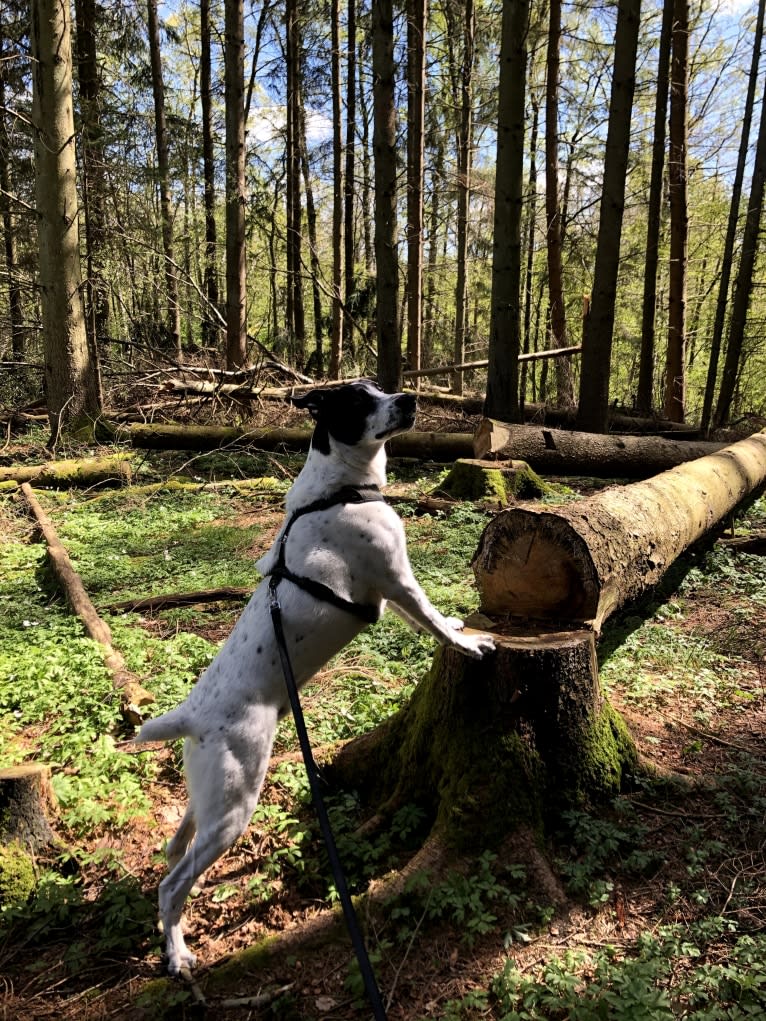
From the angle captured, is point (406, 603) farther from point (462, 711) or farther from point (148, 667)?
point (148, 667)

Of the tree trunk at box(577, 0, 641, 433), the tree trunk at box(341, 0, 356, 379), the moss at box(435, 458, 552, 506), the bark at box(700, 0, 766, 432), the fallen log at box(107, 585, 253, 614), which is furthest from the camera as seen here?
the tree trunk at box(341, 0, 356, 379)

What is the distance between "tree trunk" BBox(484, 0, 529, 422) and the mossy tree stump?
28.1 ft

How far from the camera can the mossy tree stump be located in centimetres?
290

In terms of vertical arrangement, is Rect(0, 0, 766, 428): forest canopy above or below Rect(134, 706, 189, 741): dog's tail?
above

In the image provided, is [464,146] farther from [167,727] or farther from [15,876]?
[15,876]

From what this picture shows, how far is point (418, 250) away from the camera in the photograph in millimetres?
15852

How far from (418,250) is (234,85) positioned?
541 cm

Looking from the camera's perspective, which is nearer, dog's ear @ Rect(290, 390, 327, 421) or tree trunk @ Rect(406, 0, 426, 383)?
dog's ear @ Rect(290, 390, 327, 421)

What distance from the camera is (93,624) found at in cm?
523

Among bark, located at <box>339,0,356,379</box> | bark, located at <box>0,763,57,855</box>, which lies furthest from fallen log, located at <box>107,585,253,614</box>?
bark, located at <box>339,0,356,379</box>

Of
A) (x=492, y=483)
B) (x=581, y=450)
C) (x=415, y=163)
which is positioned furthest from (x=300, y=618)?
(x=415, y=163)

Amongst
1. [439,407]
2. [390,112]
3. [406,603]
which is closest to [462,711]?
[406,603]

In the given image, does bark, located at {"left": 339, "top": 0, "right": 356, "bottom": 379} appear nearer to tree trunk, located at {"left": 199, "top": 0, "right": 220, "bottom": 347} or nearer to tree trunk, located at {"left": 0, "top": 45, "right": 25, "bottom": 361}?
tree trunk, located at {"left": 199, "top": 0, "right": 220, "bottom": 347}

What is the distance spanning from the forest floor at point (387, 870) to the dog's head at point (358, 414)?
6.29 feet
